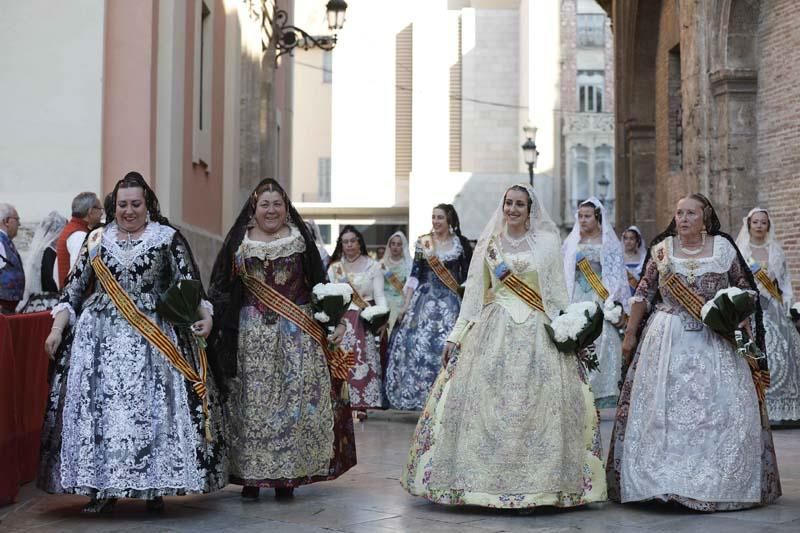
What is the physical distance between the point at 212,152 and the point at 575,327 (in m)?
10.3

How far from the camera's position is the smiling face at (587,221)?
39.0 feet

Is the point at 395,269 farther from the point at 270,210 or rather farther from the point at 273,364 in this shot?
the point at 273,364

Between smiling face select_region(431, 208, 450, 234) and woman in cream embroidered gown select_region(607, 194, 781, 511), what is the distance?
15.2 ft

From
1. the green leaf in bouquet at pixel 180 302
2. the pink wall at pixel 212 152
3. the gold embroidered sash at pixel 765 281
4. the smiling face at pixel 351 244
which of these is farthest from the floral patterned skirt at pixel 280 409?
the pink wall at pixel 212 152

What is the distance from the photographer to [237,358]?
7.52 metres

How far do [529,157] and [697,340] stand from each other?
18330mm

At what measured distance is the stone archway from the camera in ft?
56.2

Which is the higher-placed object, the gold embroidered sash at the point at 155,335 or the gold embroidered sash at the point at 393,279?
the gold embroidered sash at the point at 393,279

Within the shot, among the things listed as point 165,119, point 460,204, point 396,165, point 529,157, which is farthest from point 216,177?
point 396,165

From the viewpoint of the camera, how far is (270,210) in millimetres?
7668

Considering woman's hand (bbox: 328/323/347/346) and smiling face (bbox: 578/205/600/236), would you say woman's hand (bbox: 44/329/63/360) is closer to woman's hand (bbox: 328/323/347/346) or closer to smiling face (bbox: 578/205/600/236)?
woman's hand (bbox: 328/323/347/346)

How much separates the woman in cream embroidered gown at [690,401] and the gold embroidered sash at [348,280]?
576 centimetres

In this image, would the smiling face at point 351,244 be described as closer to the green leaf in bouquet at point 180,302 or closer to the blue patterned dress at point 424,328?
the blue patterned dress at point 424,328

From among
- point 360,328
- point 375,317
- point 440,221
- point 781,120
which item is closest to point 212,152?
point 360,328
